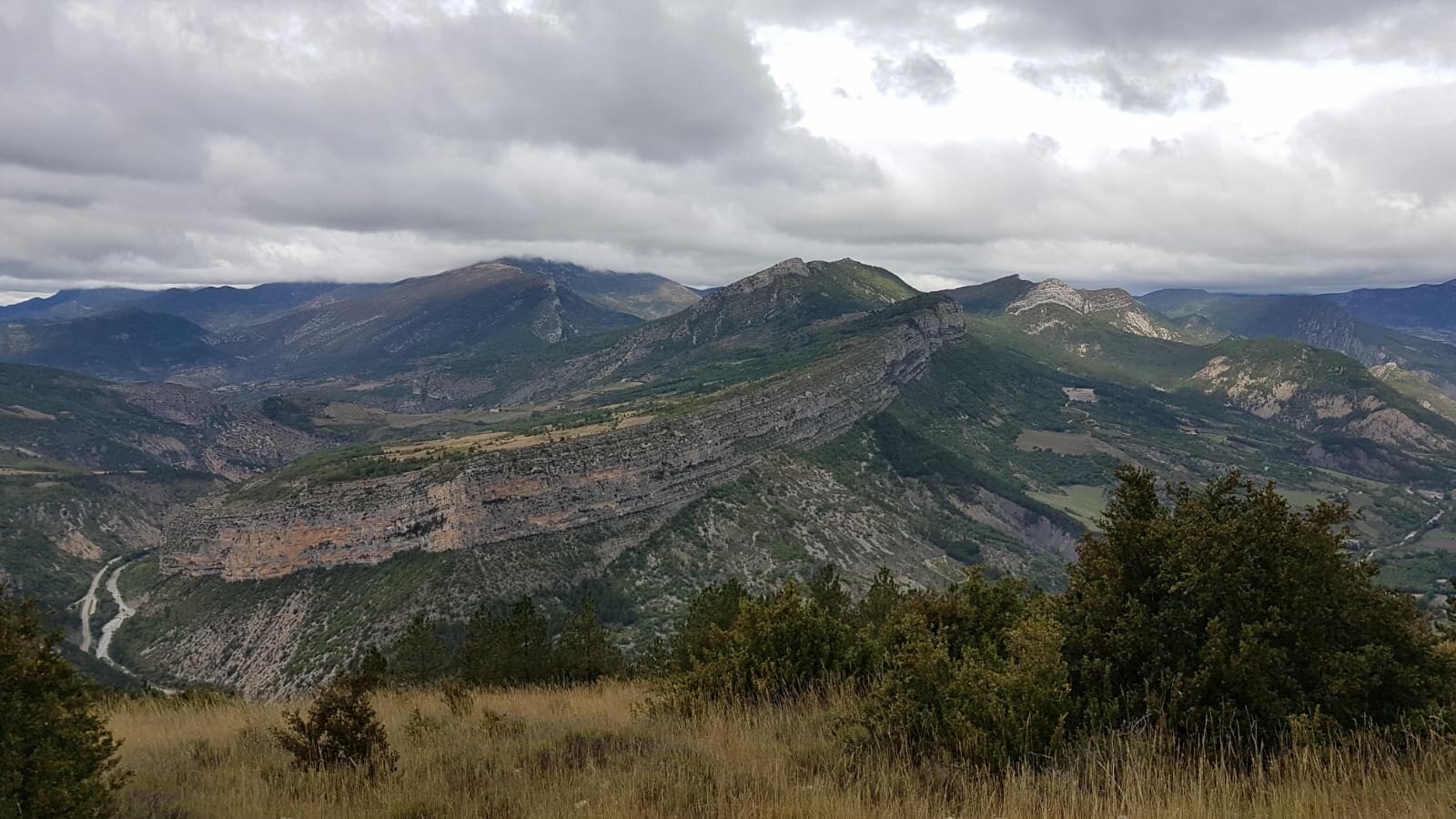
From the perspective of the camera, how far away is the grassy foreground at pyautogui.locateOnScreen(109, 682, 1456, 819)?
614 centimetres

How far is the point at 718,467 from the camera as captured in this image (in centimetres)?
15162

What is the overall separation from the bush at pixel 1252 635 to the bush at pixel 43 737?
989cm

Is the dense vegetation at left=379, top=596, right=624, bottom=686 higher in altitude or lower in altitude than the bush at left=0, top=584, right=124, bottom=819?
lower

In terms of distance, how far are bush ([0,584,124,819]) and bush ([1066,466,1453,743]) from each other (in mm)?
9885

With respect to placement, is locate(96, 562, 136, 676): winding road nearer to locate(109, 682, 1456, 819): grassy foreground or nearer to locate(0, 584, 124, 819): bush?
locate(109, 682, 1456, 819): grassy foreground

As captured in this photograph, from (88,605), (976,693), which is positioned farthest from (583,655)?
(88,605)

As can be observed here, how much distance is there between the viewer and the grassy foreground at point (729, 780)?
6141 mm

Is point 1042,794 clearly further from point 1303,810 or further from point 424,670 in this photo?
point 424,670

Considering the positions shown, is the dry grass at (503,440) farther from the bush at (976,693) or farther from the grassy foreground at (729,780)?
the bush at (976,693)

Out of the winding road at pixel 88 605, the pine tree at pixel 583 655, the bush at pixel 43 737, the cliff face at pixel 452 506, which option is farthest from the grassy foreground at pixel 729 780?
the winding road at pixel 88 605

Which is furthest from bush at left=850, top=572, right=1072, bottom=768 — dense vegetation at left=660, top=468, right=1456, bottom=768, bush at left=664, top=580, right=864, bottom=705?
bush at left=664, top=580, right=864, bottom=705

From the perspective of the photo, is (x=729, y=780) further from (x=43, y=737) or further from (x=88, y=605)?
(x=88, y=605)

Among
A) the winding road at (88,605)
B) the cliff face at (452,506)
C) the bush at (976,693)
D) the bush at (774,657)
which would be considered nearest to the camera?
the bush at (976,693)

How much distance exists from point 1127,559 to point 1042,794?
339 cm
